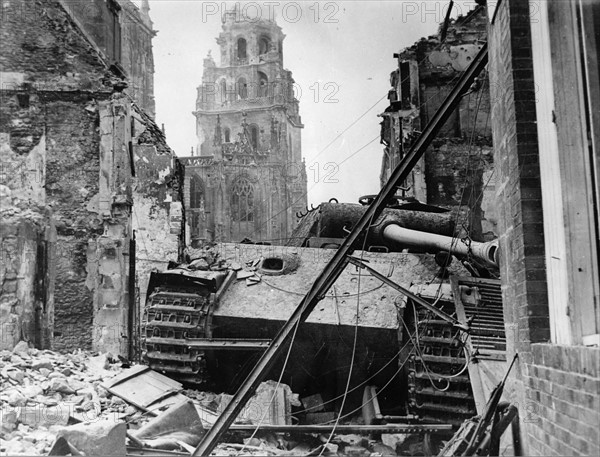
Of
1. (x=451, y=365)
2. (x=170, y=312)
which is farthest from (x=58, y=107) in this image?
(x=451, y=365)

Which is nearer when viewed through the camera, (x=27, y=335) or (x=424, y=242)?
(x=424, y=242)

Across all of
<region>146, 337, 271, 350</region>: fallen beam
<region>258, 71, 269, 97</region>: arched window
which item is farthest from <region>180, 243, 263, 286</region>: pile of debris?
<region>258, 71, 269, 97</region>: arched window

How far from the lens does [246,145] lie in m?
59.3

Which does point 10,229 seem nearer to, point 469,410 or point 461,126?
point 469,410

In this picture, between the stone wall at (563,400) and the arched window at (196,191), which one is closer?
the stone wall at (563,400)

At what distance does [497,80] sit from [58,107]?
929 centimetres

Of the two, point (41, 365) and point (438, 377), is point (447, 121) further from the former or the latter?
point (41, 365)

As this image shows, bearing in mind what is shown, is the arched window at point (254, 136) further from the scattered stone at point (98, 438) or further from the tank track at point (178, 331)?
the scattered stone at point (98, 438)

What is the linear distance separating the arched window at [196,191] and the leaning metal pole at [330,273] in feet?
165

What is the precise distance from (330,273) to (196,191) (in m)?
52.2

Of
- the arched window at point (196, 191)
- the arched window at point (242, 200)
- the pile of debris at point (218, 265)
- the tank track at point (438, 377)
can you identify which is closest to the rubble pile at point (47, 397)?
the pile of debris at point (218, 265)

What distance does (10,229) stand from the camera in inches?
439

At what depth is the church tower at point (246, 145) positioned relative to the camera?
5669 centimetres

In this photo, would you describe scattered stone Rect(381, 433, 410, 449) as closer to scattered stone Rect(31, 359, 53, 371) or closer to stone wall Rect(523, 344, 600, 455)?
stone wall Rect(523, 344, 600, 455)
